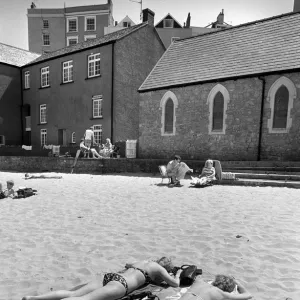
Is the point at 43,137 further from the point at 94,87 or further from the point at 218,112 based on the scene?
the point at 218,112

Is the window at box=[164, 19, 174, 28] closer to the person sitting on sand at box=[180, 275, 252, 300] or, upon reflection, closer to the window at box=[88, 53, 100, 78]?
the window at box=[88, 53, 100, 78]

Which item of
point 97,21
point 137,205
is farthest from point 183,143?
point 97,21

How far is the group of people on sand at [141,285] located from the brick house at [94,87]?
59.3 feet

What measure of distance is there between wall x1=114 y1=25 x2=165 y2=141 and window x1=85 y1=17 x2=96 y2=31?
22082 millimetres

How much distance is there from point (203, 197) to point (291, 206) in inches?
103

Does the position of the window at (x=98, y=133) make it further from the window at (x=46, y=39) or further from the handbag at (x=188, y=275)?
the window at (x=46, y=39)

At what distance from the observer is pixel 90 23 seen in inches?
1641

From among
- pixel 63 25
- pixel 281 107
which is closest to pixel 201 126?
pixel 281 107

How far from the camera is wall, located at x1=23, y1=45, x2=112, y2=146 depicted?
69.2ft

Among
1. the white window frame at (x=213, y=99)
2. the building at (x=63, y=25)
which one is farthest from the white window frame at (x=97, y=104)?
the building at (x=63, y=25)

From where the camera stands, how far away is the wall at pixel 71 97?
830 inches

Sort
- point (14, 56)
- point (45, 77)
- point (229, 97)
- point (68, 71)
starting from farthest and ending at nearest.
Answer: point (14, 56) → point (45, 77) → point (68, 71) → point (229, 97)

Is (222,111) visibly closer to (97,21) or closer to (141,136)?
(141,136)

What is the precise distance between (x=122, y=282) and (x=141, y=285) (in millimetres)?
423
